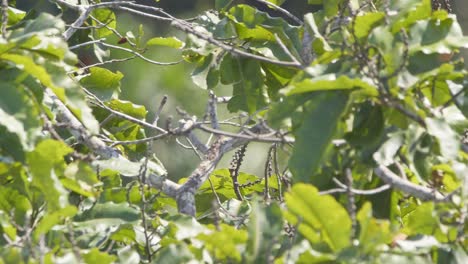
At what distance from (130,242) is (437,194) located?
67cm

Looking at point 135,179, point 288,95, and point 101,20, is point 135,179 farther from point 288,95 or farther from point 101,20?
point 101,20

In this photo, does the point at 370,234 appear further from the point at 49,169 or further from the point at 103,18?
the point at 103,18

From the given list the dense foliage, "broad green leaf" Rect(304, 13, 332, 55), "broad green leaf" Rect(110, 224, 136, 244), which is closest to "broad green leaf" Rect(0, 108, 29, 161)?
the dense foliage

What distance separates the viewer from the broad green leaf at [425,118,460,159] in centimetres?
173

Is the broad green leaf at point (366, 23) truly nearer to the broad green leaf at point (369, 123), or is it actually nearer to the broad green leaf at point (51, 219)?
the broad green leaf at point (369, 123)

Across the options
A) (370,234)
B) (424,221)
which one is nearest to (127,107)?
(424,221)

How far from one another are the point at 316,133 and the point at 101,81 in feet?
3.50

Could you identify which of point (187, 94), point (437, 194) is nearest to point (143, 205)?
point (437, 194)

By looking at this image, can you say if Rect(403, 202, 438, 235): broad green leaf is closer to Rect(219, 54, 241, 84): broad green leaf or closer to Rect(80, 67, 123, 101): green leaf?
Rect(219, 54, 241, 84): broad green leaf

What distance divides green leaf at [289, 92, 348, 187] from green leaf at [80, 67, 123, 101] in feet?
3.32

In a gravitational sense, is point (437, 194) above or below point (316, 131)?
below

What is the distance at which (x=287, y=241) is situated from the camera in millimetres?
2158

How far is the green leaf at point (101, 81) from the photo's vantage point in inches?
104

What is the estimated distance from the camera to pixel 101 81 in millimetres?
2658
